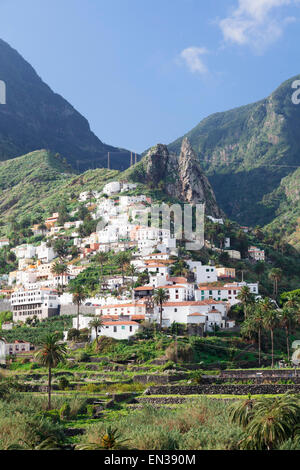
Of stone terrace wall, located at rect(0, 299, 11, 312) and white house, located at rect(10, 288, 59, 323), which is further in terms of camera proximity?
stone terrace wall, located at rect(0, 299, 11, 312)

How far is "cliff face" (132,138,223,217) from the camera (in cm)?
19000

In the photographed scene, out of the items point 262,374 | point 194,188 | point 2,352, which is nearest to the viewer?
point 262,374

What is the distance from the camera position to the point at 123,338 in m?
87.8

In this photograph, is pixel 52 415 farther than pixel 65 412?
No

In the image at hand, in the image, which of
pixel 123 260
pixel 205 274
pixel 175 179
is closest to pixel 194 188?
pixel 175 179

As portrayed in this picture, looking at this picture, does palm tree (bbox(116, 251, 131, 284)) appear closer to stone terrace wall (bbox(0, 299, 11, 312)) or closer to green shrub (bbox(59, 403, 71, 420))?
stone terrace wall (bbox(0, 299, 11, 312))

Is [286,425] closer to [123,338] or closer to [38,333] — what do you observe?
[123,338]

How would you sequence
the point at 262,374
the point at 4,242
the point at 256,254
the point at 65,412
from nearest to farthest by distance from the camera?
1. the point at 65,412
2. the point at 262,374
3. the point at 256,254
4. the point at 4,242

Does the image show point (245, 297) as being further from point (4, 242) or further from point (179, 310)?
point (4, 242)

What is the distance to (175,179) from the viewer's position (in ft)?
639

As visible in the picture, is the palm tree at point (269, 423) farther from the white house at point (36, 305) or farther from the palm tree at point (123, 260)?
the palm tree at point (123, 260)

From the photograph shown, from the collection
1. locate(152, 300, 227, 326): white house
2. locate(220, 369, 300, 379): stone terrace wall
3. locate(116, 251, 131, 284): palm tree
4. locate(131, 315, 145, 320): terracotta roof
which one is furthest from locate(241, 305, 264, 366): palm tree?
locate(116, 251, 131, 284): palm tree

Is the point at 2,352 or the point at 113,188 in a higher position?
the point at 113,188

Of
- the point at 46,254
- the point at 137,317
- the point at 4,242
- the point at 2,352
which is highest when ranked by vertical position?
the point at 4,242
